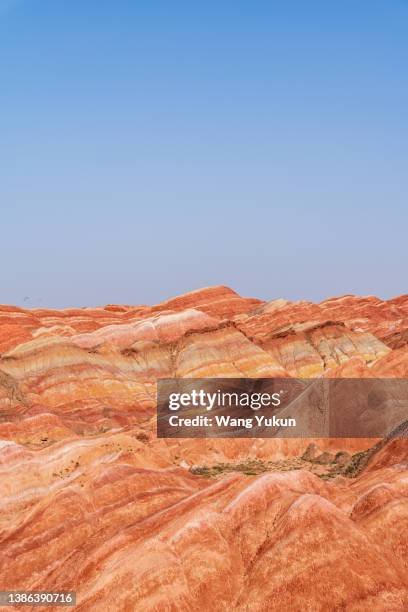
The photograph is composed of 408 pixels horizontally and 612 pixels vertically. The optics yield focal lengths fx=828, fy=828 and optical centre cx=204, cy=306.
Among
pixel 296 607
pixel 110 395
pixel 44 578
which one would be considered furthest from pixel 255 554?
pixel 110 395

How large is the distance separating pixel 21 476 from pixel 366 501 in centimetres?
1940

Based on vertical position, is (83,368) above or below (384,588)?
above

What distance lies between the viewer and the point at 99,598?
28.5m

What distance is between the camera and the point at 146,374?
95250 millimetres

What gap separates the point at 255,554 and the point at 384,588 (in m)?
5.05

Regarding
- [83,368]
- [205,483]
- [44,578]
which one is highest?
[83,368]

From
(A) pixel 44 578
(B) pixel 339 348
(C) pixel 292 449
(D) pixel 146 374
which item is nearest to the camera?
(A) pixel 44 578

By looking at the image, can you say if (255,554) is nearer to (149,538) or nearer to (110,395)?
(149,538)

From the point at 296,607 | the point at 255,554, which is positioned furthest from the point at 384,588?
the point at 255,554

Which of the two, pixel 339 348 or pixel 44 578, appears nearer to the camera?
pixel 44 578

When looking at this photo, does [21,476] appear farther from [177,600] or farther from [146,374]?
[146,374]

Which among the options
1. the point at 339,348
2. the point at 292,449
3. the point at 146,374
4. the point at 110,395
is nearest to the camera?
the point at 292,449

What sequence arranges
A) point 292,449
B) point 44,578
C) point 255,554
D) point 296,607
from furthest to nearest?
point 292,449 → point 44,578 → point 255,554 → point 296,607

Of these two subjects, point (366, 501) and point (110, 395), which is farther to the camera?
point (110, 395)
